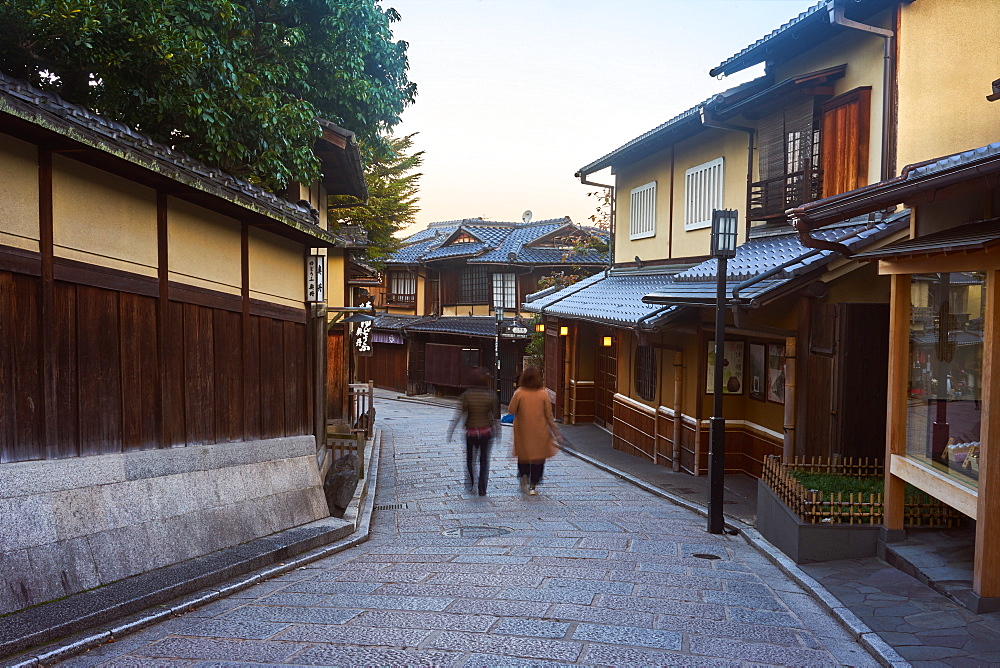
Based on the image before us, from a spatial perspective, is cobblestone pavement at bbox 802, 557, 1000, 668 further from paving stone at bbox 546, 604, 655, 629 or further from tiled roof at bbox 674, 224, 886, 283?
tiled roof at bbox 674, 224, 886, 283

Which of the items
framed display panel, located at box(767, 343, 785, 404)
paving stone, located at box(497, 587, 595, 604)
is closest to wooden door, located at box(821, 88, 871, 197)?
framed display panel, located at box(767, 343, 785, 404)

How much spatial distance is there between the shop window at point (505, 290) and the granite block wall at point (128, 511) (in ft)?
96.7

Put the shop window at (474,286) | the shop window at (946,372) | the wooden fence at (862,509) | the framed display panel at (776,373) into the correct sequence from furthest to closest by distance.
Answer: the shop window at (474,286) → the framed display panel at (776,373) → the wooden fence at (862,509) → the shop window at (946,372)

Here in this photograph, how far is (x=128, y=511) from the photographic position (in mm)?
7797

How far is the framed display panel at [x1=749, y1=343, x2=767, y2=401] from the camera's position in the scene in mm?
15117

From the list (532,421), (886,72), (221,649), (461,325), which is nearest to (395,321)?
(461,325)

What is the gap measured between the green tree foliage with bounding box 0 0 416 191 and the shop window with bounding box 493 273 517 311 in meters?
23.5

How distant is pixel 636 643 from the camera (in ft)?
21.3

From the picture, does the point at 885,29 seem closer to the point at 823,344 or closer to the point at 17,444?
the point at 823,344

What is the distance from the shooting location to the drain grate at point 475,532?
1104cm

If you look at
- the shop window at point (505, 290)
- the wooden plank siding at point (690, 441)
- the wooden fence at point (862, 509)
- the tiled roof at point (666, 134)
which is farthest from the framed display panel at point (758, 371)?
the shop window at point (505, 290)

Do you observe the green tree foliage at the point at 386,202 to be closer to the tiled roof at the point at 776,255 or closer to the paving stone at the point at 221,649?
the tiled roof at the point at 776,255

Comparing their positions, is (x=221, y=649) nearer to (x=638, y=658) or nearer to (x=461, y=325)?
(x=638, y=658)

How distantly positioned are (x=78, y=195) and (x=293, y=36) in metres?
7.52
